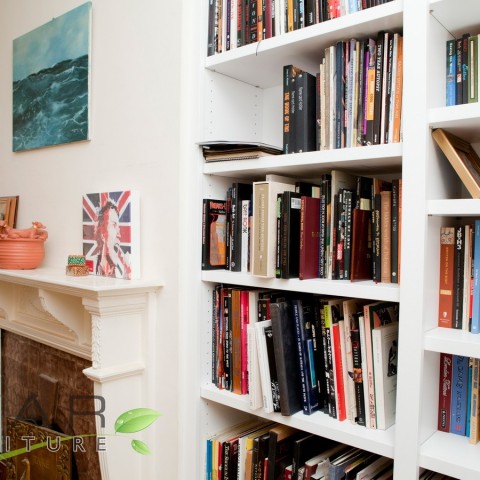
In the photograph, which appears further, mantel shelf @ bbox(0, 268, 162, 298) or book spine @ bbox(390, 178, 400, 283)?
mantel shelf @ bbox(0, 268, 162, 298)

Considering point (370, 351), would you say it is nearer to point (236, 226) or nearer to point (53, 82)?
point (236, 226)

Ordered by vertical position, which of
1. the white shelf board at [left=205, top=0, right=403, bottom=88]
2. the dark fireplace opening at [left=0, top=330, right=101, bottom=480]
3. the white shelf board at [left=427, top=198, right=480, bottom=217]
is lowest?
the dark fireplace opening at [left=0, top=330, right=101, bottom=480]

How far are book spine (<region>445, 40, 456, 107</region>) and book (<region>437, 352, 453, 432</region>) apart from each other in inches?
23.3

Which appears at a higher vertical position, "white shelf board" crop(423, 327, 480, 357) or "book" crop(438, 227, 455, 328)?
"book" crop(438, 227, 455, 328)

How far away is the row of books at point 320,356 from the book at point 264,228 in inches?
4.1

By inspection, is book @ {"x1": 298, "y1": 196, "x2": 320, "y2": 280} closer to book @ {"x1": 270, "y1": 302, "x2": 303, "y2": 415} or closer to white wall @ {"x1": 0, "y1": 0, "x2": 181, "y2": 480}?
book @ {"x1": 270, "y1": 302, "x2": 303, "y2": 415}

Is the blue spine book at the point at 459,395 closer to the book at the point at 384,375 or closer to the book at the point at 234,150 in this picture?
the book at the point at 384,375

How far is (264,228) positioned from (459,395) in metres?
0.62

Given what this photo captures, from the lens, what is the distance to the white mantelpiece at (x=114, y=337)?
56.4 inches

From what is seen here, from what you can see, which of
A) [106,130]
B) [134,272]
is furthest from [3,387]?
[106,130]

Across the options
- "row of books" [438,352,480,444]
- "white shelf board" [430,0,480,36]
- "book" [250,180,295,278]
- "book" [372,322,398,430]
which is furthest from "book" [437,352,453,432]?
"white shelf board" [430,0,480,36]

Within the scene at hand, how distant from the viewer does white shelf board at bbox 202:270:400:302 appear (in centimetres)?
108

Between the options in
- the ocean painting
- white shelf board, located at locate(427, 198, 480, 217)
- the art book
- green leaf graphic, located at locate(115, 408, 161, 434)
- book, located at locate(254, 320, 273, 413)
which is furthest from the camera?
the ocean painting

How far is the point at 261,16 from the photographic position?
134 cm
